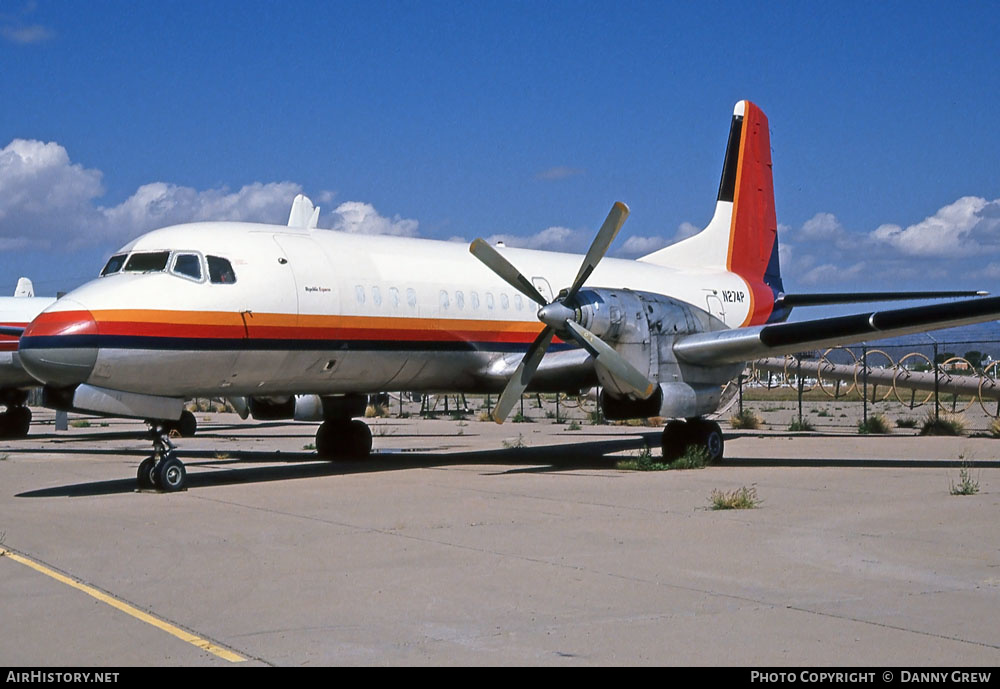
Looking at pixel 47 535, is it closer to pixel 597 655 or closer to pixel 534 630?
pixel 534 630

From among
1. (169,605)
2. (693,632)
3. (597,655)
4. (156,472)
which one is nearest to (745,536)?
(693,632)

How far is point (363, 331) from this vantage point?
16.2 metres

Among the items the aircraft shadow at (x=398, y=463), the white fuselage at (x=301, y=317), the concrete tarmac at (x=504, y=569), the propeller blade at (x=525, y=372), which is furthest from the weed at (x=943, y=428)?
the propeller blade at (x=525, y=372)

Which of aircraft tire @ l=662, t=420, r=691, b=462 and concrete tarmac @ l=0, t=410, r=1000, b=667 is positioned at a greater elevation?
aircraft tire @ l=662, t=420, r=691, b=462

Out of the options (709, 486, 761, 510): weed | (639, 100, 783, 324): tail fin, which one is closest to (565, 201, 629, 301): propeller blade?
(709, 486, 761, 510): weed


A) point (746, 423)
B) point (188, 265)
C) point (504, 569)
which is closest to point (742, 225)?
point (746, 423)

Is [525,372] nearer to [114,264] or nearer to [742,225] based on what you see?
[114,264]

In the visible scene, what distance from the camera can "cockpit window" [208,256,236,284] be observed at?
1457cm

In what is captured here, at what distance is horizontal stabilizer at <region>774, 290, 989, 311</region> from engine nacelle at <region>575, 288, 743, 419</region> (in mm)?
4480

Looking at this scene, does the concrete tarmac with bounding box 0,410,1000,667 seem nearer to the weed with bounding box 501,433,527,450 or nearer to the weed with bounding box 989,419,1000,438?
the weed with bounding box 501,433,527,450

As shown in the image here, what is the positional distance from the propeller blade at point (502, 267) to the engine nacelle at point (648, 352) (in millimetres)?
956

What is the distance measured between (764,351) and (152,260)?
9362mm

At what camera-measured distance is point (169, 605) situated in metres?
7.23

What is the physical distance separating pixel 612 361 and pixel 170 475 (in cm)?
647
